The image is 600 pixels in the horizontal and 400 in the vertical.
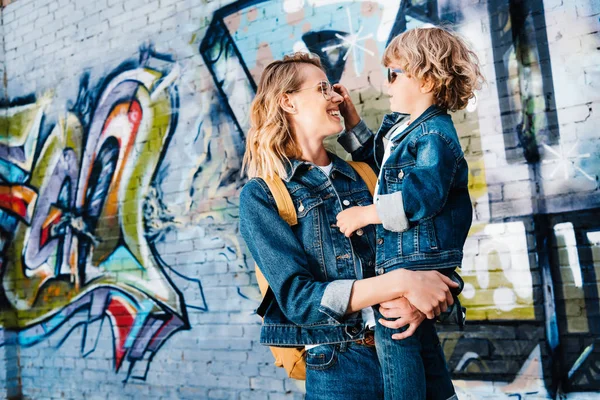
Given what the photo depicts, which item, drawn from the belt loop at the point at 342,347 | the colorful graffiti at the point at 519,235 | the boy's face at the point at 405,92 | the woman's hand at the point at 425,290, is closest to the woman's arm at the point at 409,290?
the woman's hand at the point at 425,290

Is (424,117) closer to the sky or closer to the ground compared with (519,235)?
closer to the sky

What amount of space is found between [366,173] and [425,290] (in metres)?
0.55

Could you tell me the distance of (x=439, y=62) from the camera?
5.93ft

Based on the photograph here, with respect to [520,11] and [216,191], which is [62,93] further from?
[520,11]

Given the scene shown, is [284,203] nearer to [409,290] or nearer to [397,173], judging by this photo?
[397,173]

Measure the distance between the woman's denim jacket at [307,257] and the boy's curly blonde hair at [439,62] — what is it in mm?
387

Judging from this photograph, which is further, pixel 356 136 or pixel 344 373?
pixel 356 136

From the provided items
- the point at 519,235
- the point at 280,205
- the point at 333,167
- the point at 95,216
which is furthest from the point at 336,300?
the point at 95,216

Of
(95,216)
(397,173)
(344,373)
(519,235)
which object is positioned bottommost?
(344,373)

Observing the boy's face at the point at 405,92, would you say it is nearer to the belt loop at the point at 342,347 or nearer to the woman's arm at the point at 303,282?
the woman's arm at the point at 303,282

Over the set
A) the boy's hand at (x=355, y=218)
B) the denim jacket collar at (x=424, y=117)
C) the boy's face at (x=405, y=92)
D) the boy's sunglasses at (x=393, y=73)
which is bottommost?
the boy's hand at (x=355, y=218)

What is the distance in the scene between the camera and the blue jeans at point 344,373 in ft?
5.47

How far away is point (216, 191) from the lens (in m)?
4.43

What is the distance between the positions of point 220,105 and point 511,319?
234cm
